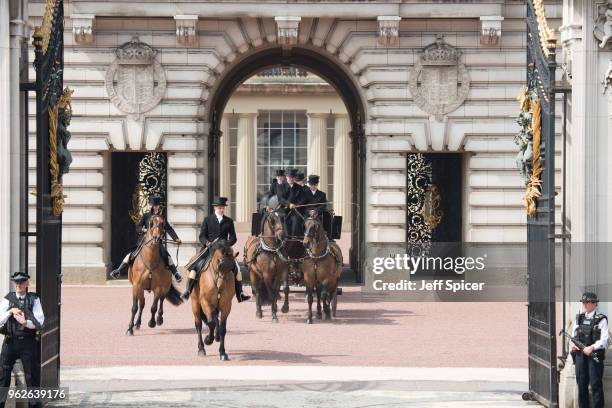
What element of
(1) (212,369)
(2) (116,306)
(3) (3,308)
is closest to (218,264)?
(1) (212,369)

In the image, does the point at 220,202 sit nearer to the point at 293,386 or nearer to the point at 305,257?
the point at 305,257

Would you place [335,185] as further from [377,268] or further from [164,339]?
[164,339]

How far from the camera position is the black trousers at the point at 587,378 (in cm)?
1453

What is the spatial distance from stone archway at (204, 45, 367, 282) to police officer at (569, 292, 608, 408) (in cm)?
1985

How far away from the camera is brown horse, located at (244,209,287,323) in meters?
26.0

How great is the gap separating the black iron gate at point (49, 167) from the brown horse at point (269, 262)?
982 centimetres

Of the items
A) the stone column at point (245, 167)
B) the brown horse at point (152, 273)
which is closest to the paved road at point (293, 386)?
the brown horse at point (152, 273)

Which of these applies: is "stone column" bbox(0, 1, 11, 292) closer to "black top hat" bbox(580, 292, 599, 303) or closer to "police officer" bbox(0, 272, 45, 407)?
"police officer" bbox(0, 272, 45, 407)

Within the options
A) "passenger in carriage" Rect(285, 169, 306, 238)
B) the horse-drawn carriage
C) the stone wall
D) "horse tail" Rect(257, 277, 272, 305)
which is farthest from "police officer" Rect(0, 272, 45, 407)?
the stone wall

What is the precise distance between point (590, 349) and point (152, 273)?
417 inches

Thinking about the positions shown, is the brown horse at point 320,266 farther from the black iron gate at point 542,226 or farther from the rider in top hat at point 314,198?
the black iron gate at point 542,226

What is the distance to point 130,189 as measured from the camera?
3519 cm

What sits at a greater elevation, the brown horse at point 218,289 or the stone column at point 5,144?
the stone column at point 5,144

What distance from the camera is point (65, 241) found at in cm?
3362
